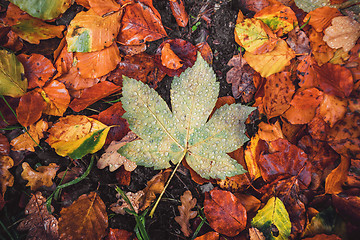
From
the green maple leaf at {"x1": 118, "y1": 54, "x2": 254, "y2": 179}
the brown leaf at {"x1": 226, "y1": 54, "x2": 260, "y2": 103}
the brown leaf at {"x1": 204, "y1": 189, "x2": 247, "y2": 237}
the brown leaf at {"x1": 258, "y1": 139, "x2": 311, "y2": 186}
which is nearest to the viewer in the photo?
the green maple leaf at {"x1": 118, "y1": 54, "x2": 254, "y2": 179}

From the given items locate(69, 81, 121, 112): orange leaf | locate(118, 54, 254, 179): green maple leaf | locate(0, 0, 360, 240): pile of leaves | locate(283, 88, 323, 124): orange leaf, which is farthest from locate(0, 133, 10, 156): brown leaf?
locate(283, 88, 323, 124): orange leaf

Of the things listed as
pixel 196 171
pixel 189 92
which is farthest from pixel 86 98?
pixel 196 171

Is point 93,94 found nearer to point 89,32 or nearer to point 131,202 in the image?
point 89,32

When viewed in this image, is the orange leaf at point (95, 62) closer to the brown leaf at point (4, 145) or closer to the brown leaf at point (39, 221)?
the brown leaf at point (4, 145)

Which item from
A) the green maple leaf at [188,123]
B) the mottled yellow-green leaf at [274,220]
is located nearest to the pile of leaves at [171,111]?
the mottled yellow-green leaf at [274,220]

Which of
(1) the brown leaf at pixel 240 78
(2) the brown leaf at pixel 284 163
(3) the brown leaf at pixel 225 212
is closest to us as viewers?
(3) the brown leaf at pixel 225 212

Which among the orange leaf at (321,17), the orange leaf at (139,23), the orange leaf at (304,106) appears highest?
the orange leaf at (139,23)

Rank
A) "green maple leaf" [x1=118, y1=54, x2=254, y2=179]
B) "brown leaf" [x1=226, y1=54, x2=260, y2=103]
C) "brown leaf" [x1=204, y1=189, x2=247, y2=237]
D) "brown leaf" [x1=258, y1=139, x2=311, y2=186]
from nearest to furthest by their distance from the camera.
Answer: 1. "green maple leaf" [x1=118, y1=54, x2=254, y2=179]
2. "brown leaf" [x1=204, y1=189, x2=247, y2=237]
3. "brown leaf" [x1=258, y1=139, x2=311, y2=186]
4. "brown leaf" [x1=226, y1=54, x2=260, y2=103]

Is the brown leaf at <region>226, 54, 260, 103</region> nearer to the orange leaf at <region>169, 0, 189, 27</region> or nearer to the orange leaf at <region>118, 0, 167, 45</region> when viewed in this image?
the orange leaf at <region>169, 0, 189, 27</region>
